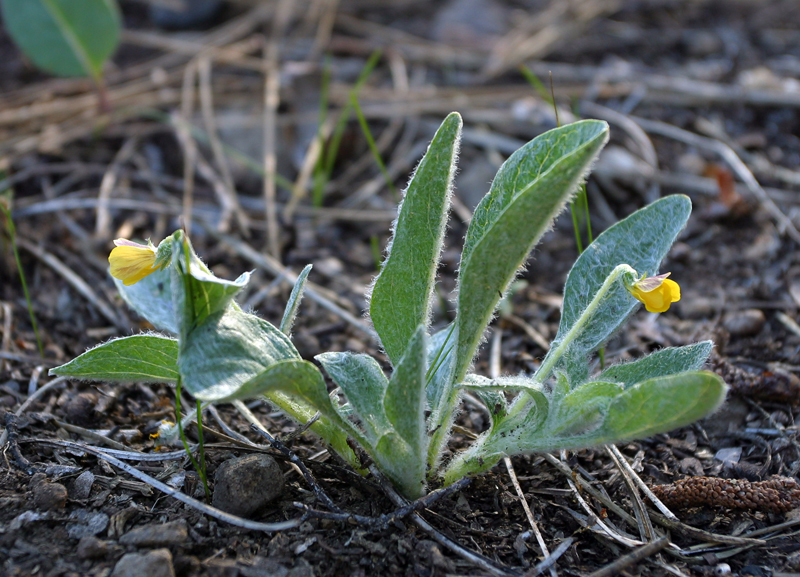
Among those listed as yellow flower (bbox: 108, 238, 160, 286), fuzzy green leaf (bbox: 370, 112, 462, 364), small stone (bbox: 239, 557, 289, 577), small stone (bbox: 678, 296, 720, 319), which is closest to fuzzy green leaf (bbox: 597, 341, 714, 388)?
fuzzy green leaf (bbox: 370, 112, 462, 364)

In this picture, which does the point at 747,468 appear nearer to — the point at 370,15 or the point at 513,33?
the point at 513,33

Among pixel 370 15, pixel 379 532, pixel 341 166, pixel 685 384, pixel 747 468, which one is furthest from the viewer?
pixel 370 15

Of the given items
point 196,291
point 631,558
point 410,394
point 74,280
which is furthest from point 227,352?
point 74,280

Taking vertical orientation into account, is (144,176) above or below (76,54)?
below

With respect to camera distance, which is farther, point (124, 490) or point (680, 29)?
point (680, 29)

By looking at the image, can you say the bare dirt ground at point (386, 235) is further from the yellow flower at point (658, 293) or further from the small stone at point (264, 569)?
the yellow flower at point (658, 293)

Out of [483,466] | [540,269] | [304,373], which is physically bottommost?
[540,269]

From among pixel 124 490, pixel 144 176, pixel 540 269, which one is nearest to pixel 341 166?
pixel 144 176
